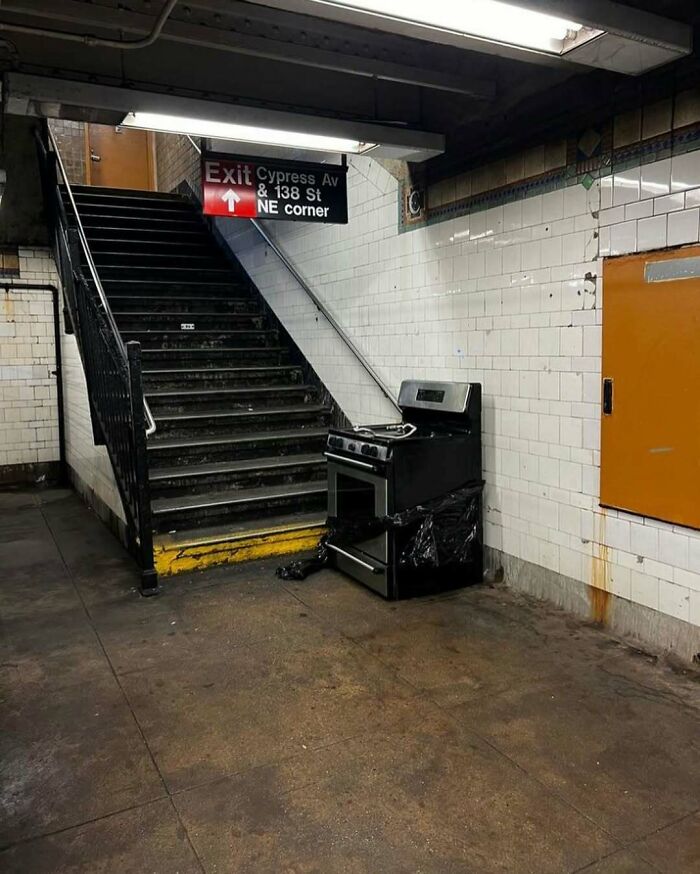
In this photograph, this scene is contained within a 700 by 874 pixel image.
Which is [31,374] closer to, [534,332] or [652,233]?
[534,332]

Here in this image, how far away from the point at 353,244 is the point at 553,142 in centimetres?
224

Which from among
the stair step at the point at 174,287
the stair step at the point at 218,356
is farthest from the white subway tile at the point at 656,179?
the stair step at the point at 174,287

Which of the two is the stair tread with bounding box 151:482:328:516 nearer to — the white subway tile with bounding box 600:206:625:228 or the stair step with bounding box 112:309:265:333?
the stair step with bounding box 112:309:265:333

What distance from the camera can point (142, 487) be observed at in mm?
4336

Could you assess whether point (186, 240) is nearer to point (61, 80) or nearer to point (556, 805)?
point (61, 80)

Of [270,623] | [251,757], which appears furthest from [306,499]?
[251,757]

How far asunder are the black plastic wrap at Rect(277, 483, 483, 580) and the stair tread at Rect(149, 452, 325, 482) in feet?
3.59

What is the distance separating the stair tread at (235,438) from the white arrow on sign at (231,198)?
2022mm

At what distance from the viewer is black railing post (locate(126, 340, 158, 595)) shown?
429 centimetres

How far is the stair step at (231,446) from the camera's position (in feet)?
17.8

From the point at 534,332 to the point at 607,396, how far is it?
666mm

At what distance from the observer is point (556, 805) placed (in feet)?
7.47

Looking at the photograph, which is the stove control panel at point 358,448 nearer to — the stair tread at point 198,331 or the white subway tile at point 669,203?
the white subway tile at point 669,203

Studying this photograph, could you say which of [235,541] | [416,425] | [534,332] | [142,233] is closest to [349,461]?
[416,425]
